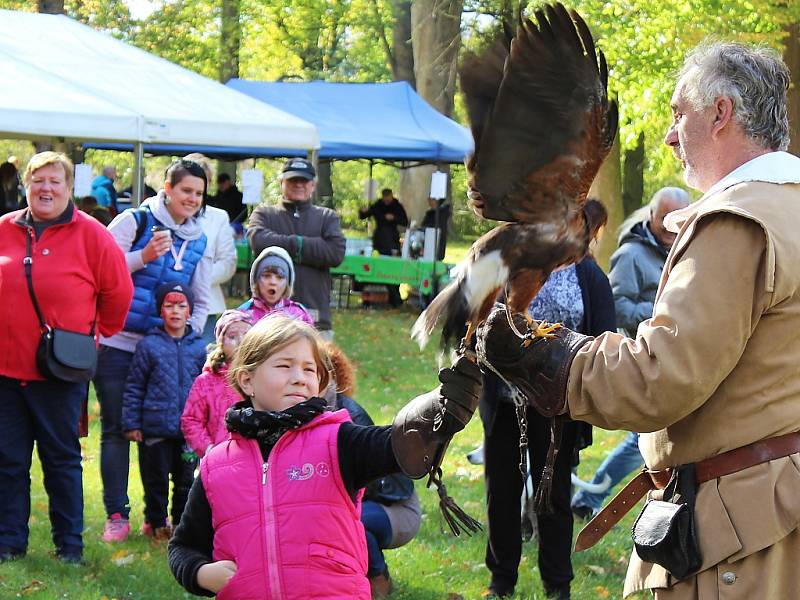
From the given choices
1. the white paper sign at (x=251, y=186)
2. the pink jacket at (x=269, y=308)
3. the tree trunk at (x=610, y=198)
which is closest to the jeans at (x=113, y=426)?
the pink jacket at (x=269, y=308)

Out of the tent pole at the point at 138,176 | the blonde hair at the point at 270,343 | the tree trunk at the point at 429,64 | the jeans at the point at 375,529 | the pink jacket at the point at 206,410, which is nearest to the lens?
the blonde hair at the point at 270,343

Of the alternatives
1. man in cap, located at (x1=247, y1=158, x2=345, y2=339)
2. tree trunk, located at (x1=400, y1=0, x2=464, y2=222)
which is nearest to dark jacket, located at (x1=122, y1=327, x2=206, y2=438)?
man in cap, located at (x1=247, y1=158, x2=345, y2=339)

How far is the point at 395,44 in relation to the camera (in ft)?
79.8

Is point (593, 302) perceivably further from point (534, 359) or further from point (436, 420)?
point (436, 420)

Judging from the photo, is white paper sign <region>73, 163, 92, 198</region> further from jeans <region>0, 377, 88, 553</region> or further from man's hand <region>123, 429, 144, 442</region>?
jeans <region>0, 377, 88, 553</region>

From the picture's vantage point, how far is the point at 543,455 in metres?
5.08

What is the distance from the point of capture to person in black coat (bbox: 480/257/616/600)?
504 cm

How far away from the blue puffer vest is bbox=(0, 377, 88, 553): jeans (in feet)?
1.73

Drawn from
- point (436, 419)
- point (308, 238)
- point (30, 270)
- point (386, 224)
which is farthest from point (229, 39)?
point (436, 419)

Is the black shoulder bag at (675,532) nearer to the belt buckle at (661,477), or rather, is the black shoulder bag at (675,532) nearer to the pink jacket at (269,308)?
the belt buckle at (661,477)

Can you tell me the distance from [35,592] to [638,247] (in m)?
3.67

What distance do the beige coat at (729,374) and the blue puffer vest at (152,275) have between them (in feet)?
12.3

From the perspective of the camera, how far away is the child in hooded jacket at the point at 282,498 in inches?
108

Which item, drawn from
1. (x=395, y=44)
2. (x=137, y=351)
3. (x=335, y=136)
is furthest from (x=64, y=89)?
(x=395, y=44)
